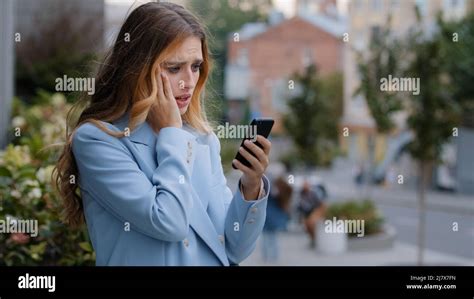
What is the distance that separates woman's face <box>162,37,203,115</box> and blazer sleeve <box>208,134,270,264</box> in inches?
7.4

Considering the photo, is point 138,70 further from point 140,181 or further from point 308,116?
point 308,116

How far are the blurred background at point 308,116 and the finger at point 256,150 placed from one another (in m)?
0.30

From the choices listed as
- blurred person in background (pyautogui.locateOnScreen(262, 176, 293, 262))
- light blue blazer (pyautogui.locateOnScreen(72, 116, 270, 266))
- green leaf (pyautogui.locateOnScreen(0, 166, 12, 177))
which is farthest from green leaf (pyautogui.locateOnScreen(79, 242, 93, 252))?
blurred person in background (pyautogui.locateOnScreen(262, 176, 293, 262))

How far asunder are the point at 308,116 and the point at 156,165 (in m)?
18.7

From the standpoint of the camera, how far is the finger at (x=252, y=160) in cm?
164

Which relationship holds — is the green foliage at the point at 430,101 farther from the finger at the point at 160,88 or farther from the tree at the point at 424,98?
the finger at the point at 160,88

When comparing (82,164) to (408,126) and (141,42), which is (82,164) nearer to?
(141,42)

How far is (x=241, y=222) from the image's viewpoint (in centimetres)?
171

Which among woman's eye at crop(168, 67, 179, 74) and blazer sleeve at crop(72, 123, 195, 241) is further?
woman's eye at crop(168, 67, 179, 74)

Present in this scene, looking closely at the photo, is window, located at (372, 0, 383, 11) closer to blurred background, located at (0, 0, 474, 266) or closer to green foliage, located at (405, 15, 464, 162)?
blurred background, located at (0, 0, 474, 266)

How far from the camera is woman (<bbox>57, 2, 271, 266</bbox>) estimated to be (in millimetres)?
1605

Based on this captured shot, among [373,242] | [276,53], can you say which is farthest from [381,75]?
[276,53]
